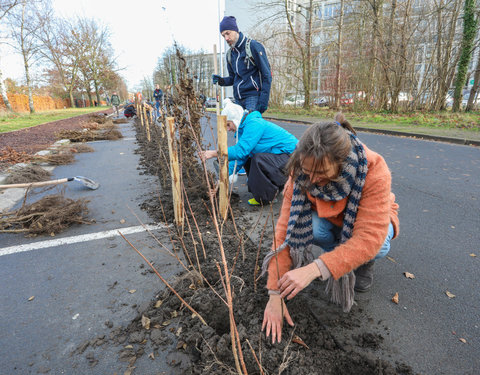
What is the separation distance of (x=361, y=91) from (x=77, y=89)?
44495mm

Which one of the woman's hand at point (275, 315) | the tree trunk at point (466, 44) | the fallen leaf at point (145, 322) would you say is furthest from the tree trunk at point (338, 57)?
the fallen leaf at point (145, 322)

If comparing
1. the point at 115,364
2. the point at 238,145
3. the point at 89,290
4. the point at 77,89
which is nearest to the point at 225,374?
the point at 115,364

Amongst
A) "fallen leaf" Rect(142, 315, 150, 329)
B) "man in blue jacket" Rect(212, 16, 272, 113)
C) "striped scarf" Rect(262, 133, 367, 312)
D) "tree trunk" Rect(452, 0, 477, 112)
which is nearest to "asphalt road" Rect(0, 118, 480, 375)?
"fallen leaf" Rect(142, 315, 150, 329)

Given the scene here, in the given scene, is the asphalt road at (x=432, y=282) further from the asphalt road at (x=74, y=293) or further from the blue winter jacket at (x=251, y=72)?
the blue winter jacket at (x=251, y=72)

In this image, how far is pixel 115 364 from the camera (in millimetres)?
1510

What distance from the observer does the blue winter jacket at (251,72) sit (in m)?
4.13

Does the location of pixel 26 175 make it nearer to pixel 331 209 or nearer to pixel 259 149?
pixel 259 149

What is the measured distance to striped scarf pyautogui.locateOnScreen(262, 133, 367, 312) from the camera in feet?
4.70

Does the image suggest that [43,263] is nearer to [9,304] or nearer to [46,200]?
[9,304]

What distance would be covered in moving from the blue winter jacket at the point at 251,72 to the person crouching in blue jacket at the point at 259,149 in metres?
1.19

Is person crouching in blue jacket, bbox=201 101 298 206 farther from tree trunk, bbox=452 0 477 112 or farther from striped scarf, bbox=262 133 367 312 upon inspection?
tree trunk, bbox=452 0 477 112

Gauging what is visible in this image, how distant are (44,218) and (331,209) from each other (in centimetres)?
310

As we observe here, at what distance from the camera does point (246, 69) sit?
14.1 ft

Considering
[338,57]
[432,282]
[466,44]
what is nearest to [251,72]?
[432,282]
